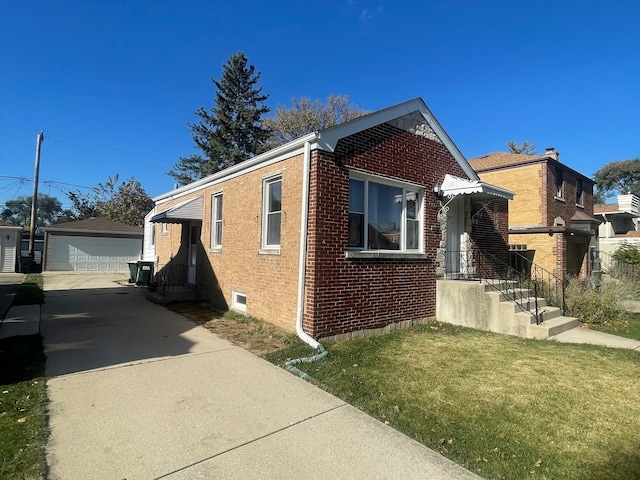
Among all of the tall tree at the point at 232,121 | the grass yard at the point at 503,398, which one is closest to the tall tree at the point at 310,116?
the tall tree at the point at 232,121

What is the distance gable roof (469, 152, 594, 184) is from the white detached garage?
22770 mm

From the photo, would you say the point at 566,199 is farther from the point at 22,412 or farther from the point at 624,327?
the point at 22,412

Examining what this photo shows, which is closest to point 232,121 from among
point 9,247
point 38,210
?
point 9,247

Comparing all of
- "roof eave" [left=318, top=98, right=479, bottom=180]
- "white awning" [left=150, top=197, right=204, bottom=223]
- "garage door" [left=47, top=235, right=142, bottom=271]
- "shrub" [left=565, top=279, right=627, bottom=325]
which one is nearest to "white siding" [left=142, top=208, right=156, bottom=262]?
"garage door" [left=47, top=235, right=142, bottom=271]

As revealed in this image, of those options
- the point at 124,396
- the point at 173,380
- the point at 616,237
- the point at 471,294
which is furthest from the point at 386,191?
the point at 616,237

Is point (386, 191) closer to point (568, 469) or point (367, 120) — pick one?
point (367, 120)

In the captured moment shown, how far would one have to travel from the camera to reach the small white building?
22000mm

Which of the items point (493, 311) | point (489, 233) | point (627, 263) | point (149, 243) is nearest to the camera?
point (493, 311)

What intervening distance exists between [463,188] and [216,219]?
23.1 ft

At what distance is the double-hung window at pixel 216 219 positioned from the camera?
10.9 m

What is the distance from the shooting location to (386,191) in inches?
316

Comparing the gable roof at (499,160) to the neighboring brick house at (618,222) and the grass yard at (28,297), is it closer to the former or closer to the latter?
the neighboring brick house at (618,222)

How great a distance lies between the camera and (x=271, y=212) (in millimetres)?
8234

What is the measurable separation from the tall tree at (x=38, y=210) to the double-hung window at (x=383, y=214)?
263ft
